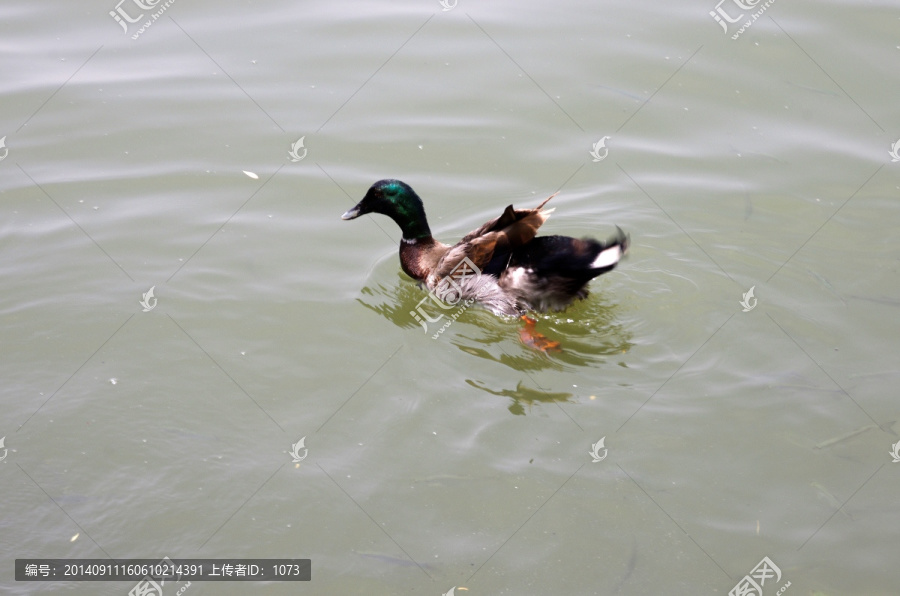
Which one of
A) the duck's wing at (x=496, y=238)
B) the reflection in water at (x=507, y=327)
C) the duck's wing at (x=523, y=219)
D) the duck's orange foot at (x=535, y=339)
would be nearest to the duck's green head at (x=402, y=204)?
the duck's wing at (x=496, y=238)

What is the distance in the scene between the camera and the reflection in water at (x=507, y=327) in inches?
228

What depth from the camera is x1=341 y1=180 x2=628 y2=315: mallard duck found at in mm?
5812

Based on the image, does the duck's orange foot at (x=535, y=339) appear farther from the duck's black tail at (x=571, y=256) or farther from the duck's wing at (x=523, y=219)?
the duck's wing at (x=523, y=219)

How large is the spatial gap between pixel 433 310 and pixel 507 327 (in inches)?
24.0

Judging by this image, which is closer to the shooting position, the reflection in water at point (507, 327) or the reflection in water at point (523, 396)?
the reflection in water at point (523, 396)

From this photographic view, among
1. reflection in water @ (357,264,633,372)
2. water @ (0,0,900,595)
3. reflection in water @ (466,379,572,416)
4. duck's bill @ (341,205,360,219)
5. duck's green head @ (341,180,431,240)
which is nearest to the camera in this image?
water @ (0,0,900,595)

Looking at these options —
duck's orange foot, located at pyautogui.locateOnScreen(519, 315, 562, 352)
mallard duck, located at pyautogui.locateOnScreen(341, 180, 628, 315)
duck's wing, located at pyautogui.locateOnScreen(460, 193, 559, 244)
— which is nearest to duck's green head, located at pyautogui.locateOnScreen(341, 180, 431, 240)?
mallard duck, located at pyautogui.locateOnScreen(341, 180, 628, 315)

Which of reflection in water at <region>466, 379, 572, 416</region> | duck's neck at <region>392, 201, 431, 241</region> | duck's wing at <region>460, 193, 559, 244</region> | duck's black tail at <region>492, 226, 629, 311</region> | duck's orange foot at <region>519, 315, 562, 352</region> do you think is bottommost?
reflection in water at <region>466, 379, 572, 416</region>

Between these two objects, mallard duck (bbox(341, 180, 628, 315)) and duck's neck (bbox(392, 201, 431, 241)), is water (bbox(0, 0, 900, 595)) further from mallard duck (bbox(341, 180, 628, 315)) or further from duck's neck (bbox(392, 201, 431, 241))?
duck's neck (bbox(392, 201, 431, 241))

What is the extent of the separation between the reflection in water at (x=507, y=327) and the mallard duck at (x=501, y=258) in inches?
4.4

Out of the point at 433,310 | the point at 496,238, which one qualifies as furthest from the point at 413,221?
the point at 496,238

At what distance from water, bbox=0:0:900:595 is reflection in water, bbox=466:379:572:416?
7cm

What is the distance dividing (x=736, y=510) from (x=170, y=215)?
193 inches

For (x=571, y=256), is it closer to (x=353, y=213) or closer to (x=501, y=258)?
(x=501, y=258)
